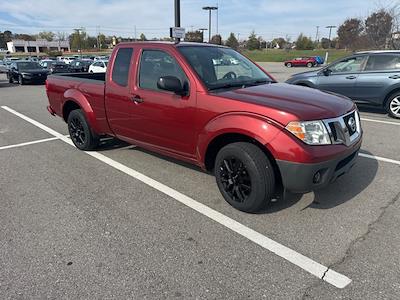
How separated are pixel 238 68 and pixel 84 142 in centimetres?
299

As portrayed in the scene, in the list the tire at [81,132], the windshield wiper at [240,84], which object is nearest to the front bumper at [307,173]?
the windshield wiper at [240,84]

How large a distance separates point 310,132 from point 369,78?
264 inches

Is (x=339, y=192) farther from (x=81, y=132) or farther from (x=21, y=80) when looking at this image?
(x=21, y=80)

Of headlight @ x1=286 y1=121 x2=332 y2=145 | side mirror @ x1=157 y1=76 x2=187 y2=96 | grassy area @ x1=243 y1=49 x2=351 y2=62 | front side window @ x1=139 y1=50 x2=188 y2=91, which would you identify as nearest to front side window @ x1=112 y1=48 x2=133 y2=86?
front side window @ x1=139 y1=50 x2=188 y2=91

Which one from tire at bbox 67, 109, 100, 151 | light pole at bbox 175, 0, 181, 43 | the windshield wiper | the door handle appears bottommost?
tire at bbox 67, 109, 100, 151

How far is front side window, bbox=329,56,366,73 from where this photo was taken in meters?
9.03

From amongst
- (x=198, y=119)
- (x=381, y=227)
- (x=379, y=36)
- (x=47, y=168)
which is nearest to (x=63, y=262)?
(x=198, y=119)

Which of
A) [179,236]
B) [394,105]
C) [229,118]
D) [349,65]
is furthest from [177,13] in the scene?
[179,236]

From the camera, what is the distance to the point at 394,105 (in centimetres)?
848

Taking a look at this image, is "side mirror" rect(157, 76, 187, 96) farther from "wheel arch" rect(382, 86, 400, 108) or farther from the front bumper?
"wheel arch" rect(382, 86, 400, 108)

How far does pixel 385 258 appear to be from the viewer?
9.37ft

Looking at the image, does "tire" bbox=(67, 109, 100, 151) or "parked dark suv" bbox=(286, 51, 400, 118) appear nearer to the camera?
"tire" bbox=(67, 109, 100, 151)

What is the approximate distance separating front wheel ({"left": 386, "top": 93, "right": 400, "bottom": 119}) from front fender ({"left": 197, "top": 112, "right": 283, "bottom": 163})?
6.74 m

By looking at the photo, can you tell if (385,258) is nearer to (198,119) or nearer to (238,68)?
(198,119)
